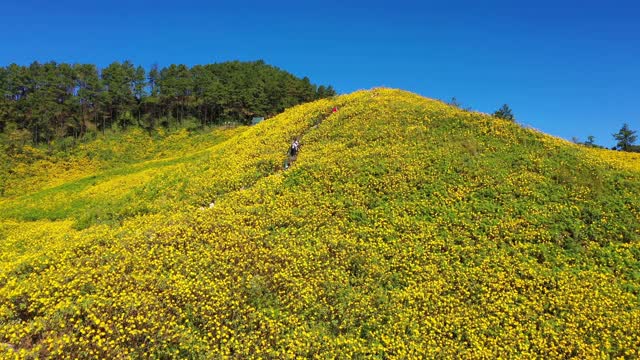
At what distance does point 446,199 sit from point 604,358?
9198 millimetres

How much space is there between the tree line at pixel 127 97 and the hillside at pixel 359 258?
1925 inches

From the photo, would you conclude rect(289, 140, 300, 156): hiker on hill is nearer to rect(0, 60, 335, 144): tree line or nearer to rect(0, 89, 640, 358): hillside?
rect(0, 89, 640, 358): hillside

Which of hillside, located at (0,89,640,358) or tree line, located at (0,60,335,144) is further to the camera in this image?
tree line, located at (0,60,335,144)

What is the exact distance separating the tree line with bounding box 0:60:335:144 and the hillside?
48.9 metres

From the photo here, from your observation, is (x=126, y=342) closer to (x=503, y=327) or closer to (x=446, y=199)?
(x=503, y=327)

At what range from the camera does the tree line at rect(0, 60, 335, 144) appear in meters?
65.4

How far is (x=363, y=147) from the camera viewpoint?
2464 centimetres

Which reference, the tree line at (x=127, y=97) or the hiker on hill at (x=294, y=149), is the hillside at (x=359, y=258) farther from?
the tree line at (x=127, y=97)

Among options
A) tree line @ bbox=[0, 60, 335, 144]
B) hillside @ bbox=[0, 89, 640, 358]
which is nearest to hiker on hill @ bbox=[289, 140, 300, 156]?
hillside @ bbox=[0, 89, 640, 358]

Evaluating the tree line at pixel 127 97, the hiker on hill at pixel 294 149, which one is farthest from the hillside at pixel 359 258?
the tree line at pixel 127 97

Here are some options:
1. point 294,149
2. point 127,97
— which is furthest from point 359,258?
point 127,97

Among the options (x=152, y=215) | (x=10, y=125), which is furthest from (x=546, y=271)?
(x=10, y=125)

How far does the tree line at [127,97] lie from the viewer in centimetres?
6538

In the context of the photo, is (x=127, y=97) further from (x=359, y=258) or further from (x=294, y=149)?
(x=359, y=258)
